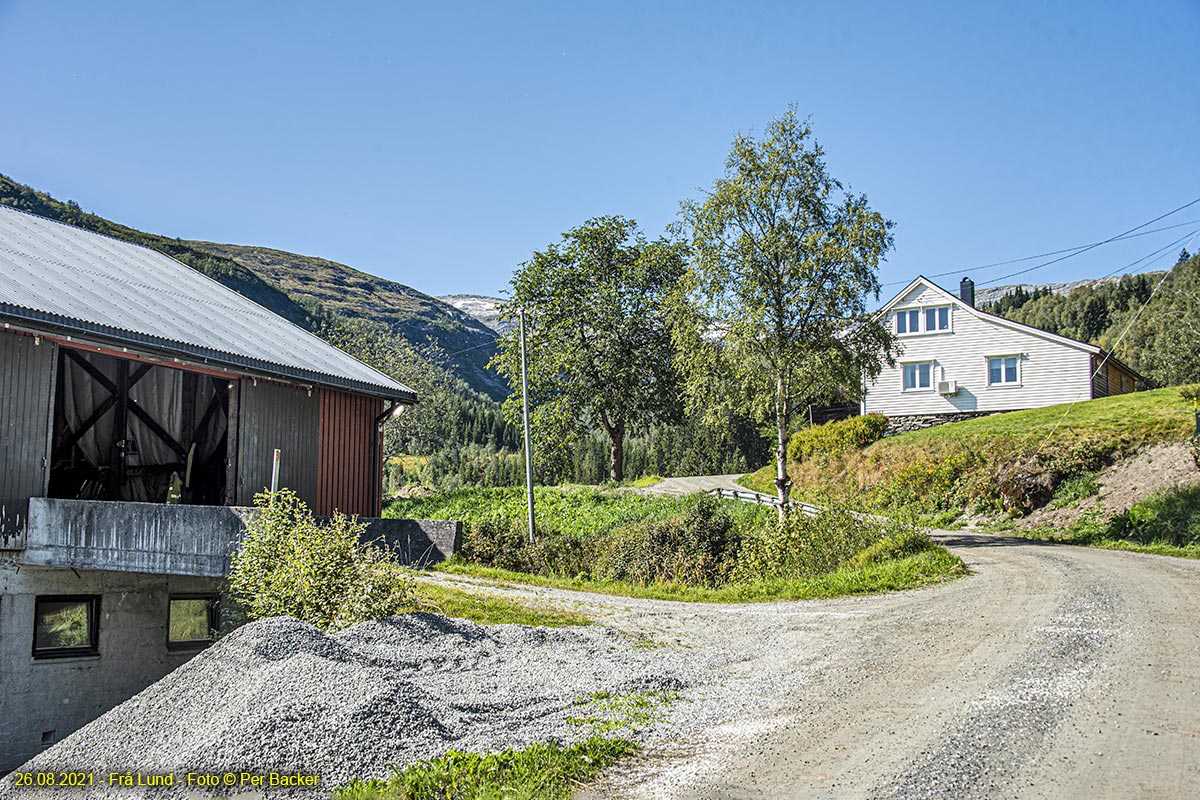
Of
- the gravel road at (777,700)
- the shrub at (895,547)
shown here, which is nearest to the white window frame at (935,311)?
the shrub at (895,547)

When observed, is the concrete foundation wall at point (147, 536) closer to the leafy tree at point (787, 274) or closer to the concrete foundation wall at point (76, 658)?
the concrete foundation wall at point (76, 658)

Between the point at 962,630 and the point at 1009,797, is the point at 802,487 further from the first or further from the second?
the point at 1009,797

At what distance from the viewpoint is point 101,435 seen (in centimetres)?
1695

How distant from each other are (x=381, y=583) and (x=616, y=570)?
962 cm

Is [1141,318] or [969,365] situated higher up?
[1141,318]

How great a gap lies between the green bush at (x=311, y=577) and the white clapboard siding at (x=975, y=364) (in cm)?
3200

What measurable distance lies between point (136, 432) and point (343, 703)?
13.1m

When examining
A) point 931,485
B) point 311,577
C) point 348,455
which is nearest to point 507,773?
point 311,577

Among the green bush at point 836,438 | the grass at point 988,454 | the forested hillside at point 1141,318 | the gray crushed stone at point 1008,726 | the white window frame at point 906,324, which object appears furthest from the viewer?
the forested hillside at point 1141,318

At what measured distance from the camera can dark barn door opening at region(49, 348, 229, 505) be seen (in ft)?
52.8

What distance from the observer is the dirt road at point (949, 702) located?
5770 millimetres

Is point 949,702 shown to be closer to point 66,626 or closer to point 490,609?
point 490,609

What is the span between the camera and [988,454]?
1104 inches

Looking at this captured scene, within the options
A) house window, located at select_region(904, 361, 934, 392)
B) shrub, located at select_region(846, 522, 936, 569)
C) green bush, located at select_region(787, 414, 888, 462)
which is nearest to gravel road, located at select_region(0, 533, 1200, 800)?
shrub, located at select_region(846, 522, 936, 569)
